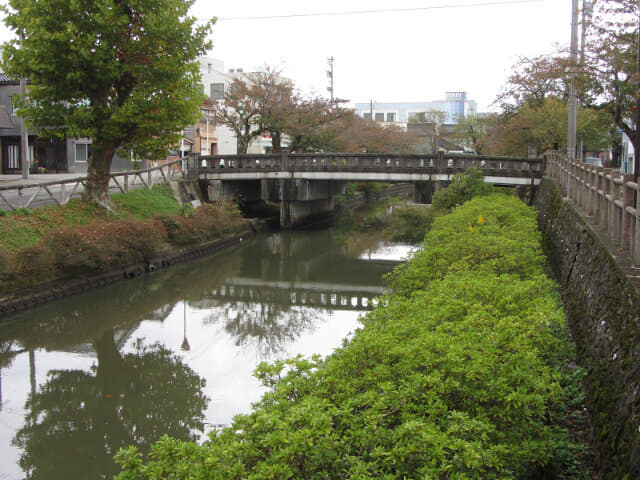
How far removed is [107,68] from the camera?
1936 centimetres

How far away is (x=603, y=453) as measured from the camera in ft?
17.8

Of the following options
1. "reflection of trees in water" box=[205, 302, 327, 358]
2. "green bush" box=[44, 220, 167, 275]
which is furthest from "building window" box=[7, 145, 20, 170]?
"reflection of trees in water" box=[205, 302, 327, 358]

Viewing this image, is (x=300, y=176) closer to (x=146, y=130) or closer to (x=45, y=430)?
(x=146, y=130)

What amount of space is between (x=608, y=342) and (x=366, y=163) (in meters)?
25.0

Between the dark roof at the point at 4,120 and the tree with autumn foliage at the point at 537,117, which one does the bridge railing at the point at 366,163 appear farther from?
the dark roof at the point at 4,120

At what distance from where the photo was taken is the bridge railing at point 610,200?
7355mm

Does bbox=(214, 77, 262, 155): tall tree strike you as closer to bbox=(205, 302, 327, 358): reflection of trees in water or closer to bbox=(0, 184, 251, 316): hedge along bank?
bbox=(0, 184, 251, 316): hedge along bank

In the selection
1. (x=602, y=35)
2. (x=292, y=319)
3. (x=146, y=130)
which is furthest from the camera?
(x=146, y=130)

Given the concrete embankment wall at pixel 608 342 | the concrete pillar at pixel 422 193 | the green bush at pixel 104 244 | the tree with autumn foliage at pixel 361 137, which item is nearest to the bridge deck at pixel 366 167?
the concrete pillar at pixel 422 193

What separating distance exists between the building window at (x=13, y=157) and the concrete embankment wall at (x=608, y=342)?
115 feet

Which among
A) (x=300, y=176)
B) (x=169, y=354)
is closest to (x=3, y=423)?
(x=169, y=354)

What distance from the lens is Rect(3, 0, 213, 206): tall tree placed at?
19.1 meters

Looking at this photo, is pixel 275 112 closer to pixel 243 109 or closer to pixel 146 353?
pixel 243 109

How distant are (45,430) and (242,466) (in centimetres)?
622
